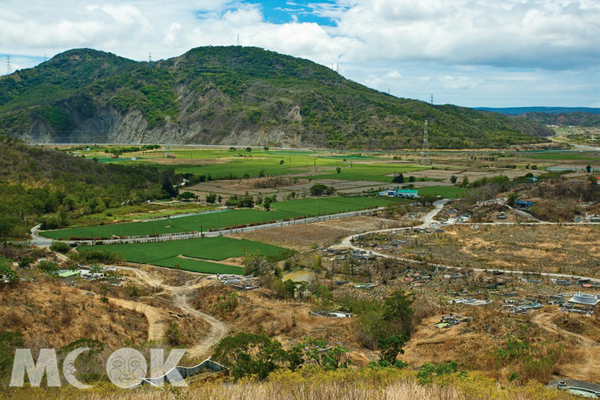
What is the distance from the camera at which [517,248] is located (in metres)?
46.2

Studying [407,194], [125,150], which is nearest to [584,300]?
[407,194]

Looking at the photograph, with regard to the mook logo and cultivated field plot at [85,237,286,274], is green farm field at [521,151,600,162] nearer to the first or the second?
cultivated field plot at [85,237,286,274]

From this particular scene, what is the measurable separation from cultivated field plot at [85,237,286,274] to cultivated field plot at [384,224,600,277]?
12737 millimetres

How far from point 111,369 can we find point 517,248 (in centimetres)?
3659

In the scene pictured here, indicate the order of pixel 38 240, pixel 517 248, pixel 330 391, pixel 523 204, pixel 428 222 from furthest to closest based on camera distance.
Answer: pixel 523 204, pixel 428 222, pixel 38 240, pixel 517 248, pixel 330 391

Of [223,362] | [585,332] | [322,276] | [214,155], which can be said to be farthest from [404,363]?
[214,155]

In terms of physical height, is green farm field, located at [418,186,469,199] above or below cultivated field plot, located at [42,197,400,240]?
above

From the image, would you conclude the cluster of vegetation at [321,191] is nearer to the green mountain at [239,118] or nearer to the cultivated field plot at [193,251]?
the cultivated field plot at [193,251]

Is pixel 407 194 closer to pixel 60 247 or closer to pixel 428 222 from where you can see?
pixel 428 222

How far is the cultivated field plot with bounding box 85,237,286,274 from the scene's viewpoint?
4134 cm

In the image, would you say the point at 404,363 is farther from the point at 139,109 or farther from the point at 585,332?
the point at 139,109

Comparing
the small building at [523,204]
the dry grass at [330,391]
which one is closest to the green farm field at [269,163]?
the small building at [523,204]

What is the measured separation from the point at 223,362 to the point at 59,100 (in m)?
189

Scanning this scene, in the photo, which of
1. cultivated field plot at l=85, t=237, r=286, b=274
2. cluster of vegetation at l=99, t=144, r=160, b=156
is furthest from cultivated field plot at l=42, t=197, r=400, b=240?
cluster of vegetation at l=99, t=144, r=160, b=156
